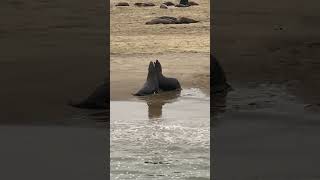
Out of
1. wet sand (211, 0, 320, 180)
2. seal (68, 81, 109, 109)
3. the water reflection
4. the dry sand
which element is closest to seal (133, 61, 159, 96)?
the water reflection

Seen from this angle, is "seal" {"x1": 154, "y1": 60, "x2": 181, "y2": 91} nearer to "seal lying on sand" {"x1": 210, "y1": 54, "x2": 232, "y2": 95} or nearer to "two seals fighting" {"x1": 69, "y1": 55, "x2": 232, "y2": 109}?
"two seals fighting" {"x1": 69, "y1": 55, "x2": 232, "y2": 109}

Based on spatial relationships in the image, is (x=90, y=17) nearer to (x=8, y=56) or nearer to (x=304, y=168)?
(x=8, y=56)

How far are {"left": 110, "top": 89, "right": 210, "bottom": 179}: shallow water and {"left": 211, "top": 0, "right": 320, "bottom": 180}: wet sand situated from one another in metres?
0.23

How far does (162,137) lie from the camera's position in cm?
797

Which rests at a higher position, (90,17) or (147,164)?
(90,17)

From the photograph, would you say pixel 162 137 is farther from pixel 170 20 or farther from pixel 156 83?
pixel 170 20

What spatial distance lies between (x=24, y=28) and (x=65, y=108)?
9963mm

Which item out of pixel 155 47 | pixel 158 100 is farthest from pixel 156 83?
pixel 155 47

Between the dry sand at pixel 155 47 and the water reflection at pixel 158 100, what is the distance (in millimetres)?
429

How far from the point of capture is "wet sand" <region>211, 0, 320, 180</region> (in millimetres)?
6824

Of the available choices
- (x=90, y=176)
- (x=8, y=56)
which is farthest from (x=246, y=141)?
(x=8, y=56)

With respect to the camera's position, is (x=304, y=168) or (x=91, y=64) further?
(x=91, y=64)

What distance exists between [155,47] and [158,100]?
26.1 ft

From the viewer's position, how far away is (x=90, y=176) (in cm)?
630
